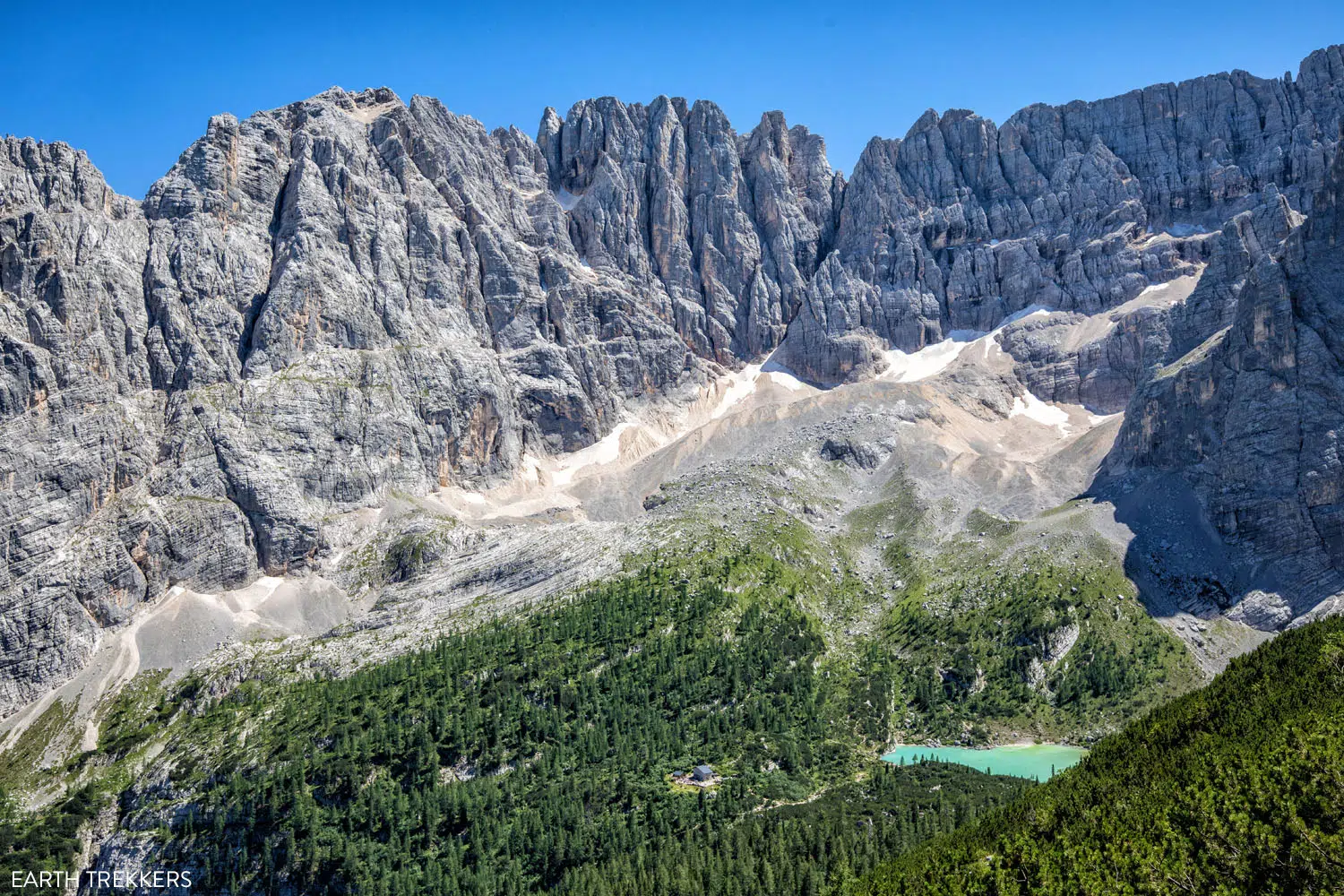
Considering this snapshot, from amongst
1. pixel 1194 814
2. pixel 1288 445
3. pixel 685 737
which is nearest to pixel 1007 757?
pixel 685 737

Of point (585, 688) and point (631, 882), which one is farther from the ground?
point (585, 688)

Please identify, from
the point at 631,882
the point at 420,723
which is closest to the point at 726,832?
the point at 631,882

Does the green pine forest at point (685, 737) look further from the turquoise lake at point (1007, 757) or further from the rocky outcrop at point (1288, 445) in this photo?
the rocky outcrop at point (1288, 445)

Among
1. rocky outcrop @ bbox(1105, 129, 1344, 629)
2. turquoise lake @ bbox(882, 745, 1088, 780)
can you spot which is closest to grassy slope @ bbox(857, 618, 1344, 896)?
turquoise lake @ bbox(882, 745, 1088, 780)

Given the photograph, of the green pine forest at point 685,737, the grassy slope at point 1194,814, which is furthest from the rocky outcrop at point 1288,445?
the grassy slope at point 1194,814

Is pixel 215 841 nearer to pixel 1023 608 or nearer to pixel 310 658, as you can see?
pixel 310 658

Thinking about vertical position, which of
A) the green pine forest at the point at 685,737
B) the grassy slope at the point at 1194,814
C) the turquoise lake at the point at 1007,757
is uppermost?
the grassy slope at the point at 1194,814

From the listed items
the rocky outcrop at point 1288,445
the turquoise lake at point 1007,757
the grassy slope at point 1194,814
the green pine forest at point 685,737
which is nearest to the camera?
the grassy slope at point 1194,814

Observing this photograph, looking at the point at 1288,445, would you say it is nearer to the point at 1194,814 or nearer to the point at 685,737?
the point at 685,737
